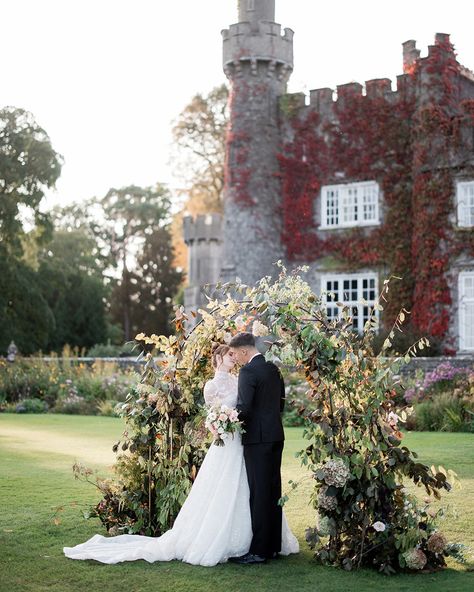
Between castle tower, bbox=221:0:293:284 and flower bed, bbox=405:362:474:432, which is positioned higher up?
castle tower, bbox=221:0:293:284

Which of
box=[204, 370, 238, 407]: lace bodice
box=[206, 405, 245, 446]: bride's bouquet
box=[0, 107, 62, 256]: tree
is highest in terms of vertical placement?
box=[0, 107, 62, 256]: tree

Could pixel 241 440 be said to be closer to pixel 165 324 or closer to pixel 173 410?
pixel 173 410

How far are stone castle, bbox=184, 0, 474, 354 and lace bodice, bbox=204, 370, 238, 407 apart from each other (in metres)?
18.6

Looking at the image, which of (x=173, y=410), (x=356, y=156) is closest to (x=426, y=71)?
(x=356, y=156)

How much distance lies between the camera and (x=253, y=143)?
1105 inches

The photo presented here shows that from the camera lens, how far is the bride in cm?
673

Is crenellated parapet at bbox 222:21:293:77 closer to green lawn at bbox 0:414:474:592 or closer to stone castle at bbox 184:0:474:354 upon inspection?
stone castle at bbox 184:0:474:354

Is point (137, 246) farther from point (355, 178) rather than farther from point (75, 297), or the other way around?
point (355, 178)

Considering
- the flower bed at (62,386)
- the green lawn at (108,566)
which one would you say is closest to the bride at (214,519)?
the green lawn at (108,566)

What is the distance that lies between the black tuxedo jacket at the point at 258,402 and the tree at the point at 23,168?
3072cm

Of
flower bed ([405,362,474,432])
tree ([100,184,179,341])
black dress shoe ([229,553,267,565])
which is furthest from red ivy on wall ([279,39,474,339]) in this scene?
tree ([100,184,179,341])

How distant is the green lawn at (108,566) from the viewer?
614cm

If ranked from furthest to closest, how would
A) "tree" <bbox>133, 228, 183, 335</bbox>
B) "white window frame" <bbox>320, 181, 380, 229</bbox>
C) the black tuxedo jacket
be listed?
1. "tree" <bbox>133, 228, 183, 335</bbox>
2. "white window frame" <bbox>320, 181, 380, 229</bbox>
3. the black tuxedo jacket

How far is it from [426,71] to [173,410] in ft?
69.2
